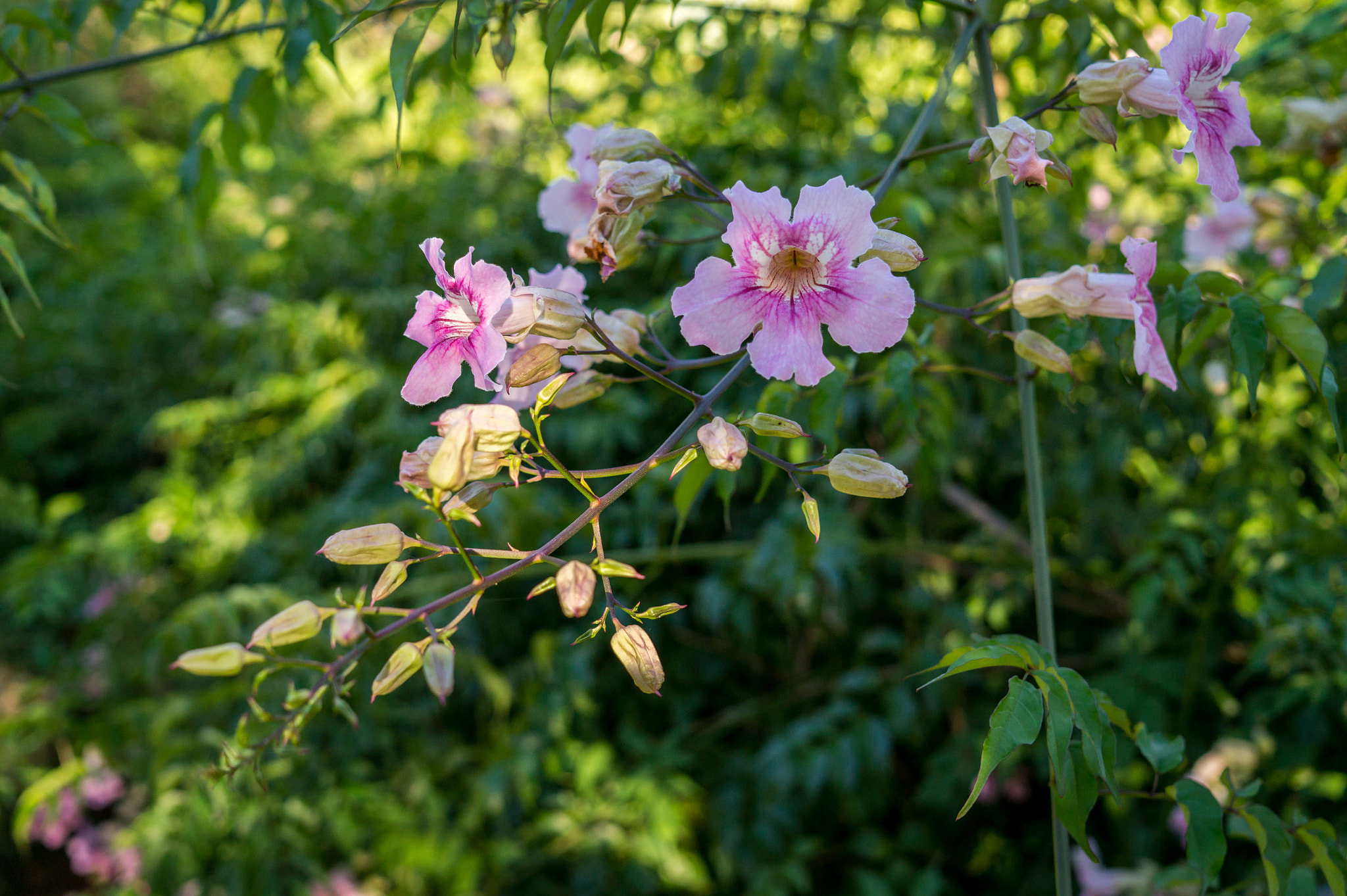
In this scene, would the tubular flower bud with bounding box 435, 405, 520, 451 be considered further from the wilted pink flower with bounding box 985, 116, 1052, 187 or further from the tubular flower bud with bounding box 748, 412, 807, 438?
the wilted pink flower with bounding box 985, 116, 1052, 187

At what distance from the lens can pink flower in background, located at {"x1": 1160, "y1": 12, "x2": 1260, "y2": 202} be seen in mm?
731

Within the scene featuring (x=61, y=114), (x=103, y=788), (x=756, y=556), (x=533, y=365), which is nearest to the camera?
(x=533, y=365)

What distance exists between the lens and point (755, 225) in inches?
26.8

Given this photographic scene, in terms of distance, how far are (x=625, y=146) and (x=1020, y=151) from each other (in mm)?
364

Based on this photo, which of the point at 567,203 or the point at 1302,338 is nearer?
the point at 1302,338

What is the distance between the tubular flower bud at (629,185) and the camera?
758 mm

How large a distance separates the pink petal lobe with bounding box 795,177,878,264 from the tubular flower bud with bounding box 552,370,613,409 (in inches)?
9.8

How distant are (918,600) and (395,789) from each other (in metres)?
1.55

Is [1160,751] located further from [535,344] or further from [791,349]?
[535,344]

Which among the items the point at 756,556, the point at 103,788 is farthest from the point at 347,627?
the point at 103,788

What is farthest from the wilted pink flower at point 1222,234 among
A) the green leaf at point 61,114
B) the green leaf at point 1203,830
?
the green leaf at point 61,114

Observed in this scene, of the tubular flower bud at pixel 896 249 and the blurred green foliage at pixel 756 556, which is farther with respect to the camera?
the blurred green foliage at pixel 756 556

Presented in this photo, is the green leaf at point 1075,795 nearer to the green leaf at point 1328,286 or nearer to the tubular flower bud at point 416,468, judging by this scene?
the tubular flower bud at point 416,468

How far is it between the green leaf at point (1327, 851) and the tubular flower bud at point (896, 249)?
25.0 inches
